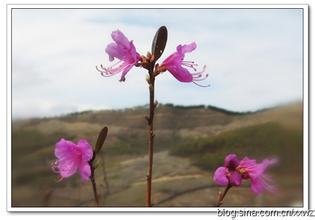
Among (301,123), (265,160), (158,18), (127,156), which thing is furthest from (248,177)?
(158,18)

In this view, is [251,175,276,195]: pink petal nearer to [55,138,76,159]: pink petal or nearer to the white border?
the white border

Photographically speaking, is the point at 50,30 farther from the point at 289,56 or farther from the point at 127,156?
the point at 289,56

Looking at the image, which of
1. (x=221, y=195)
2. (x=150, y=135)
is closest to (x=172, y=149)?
(x=150, y=135)

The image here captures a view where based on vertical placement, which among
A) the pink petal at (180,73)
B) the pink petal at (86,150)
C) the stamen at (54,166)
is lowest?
the stamen at (54,166)

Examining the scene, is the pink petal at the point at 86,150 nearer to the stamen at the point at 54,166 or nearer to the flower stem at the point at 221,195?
the stamen at the point at 54,166

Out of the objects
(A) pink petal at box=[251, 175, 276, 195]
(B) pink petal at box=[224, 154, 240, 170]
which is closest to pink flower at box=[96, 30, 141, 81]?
(B) pink petal at box=[224, 154, 240, 170]

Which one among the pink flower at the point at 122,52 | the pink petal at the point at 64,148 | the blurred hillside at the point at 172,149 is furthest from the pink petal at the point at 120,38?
the pink petal at the point at 64,148
